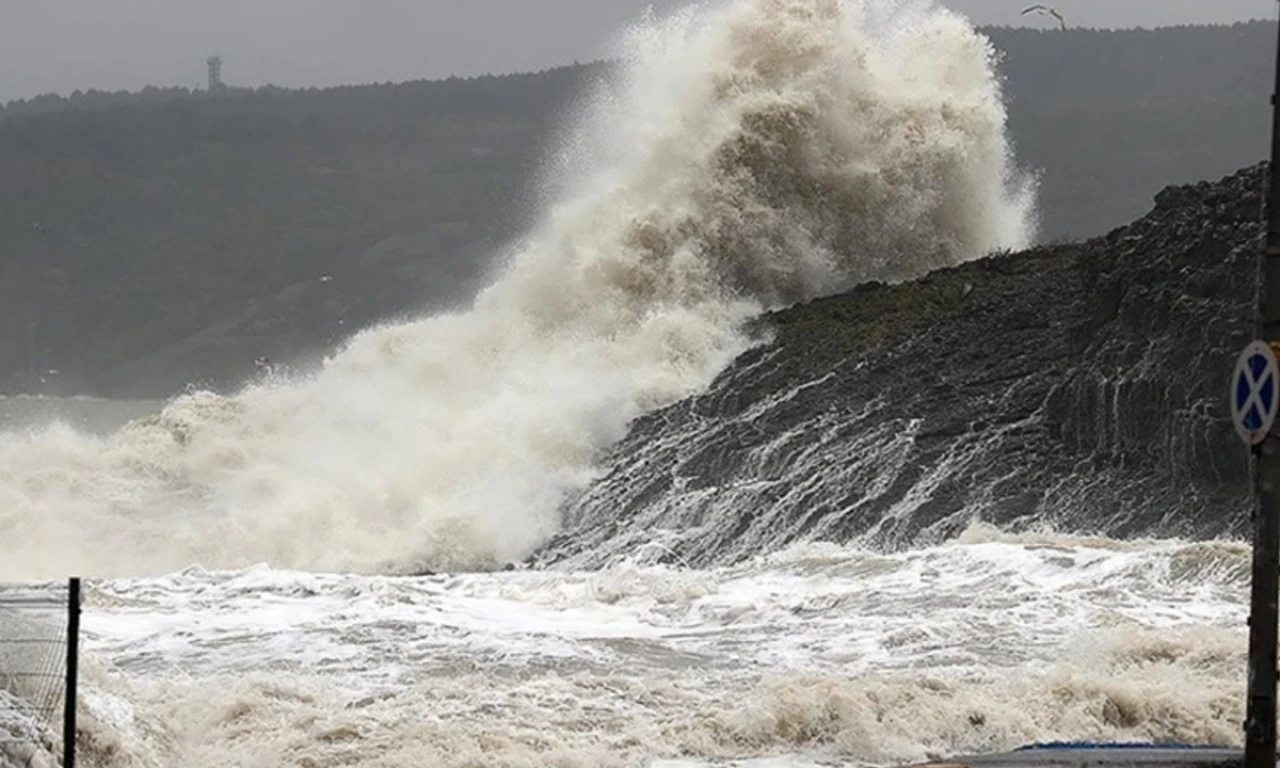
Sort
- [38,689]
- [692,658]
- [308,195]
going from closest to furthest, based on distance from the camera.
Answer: [38,689], [692,658], [308,195]

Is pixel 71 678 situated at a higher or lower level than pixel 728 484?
lower

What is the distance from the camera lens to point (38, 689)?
1079 centimetres

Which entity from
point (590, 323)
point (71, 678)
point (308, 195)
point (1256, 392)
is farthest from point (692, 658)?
point (308, 195)

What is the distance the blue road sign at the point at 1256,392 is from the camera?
9312 millimetres

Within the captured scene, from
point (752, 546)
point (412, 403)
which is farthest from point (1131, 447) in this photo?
point (412, 403)

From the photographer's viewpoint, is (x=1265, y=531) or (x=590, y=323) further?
(x=590, y=323)

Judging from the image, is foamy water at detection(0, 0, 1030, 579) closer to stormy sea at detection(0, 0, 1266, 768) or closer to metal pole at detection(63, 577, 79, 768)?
stormy sea at detection(0, 0, 1266, 768)

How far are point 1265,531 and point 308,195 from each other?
11526cm

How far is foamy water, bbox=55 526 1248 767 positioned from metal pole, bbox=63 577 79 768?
110cm

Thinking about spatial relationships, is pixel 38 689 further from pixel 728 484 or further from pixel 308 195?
pixel 308 195

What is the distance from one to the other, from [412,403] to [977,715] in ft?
71.3

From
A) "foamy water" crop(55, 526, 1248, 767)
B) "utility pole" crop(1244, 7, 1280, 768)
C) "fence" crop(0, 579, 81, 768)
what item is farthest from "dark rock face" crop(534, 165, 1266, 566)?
"fence" crop(0, 579, 81, 768)

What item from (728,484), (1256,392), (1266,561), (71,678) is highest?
(728,484)

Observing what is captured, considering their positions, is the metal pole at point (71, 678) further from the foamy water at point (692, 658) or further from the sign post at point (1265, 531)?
the sign post at point (1265, 531)
